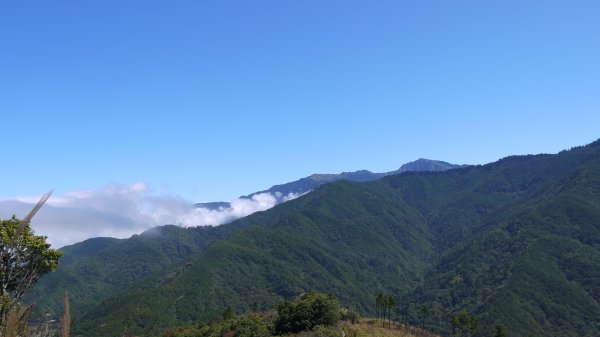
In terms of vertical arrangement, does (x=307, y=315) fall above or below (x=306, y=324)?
above

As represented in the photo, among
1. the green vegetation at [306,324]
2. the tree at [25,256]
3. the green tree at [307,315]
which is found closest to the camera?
the tree at [25,256]

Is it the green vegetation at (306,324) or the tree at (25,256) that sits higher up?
the tree at (25,256)

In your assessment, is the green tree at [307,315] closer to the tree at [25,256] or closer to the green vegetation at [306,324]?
the green vegetation at [306,324]

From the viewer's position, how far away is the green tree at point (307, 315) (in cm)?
7650

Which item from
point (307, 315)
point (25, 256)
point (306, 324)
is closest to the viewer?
point (25, 256)

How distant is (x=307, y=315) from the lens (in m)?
76.8

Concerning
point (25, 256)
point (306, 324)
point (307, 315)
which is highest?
point (25, 256)

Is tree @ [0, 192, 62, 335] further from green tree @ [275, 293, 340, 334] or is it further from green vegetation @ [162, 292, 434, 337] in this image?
green tree @ [275, 293, 340, 334]

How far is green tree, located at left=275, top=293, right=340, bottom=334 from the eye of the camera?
76500 millimetres

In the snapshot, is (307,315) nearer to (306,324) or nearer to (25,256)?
(306,324)

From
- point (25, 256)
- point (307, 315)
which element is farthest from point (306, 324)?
point (25, 256)

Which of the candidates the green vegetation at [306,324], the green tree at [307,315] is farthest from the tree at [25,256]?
the green tree at [307,315]

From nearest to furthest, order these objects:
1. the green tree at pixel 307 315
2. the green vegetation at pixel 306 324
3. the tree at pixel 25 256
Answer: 1. the tree at pixel 25 256
2. the green vegetation at pixel 306 324
3. the green tree at pixel 307 315

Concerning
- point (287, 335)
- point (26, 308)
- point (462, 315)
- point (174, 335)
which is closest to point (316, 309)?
point (287, 335)
